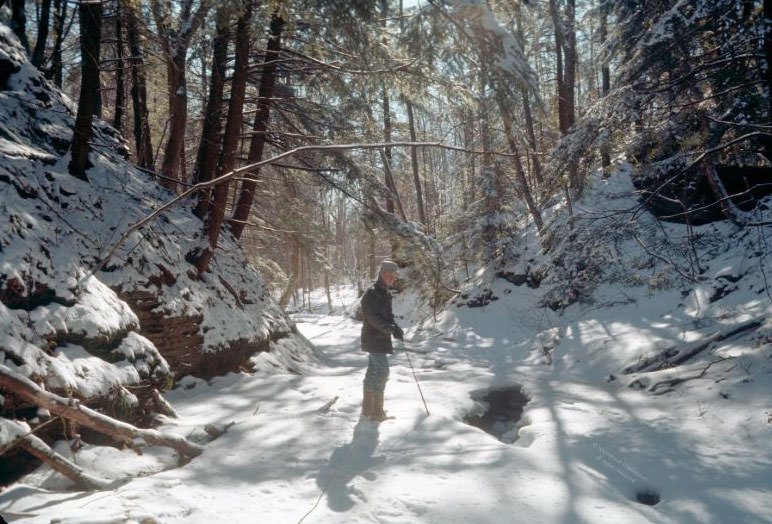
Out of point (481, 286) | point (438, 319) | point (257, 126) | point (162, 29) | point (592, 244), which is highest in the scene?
point (162, 29)

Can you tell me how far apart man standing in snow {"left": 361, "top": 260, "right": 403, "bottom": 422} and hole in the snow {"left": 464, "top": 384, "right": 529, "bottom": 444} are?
1396 millimetres

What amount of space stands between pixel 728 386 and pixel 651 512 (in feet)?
11.2

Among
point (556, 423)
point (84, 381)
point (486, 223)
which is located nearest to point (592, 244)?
point (556, 423)

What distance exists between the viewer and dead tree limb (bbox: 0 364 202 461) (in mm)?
3051

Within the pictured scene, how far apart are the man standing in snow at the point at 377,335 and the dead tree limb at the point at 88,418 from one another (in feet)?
6.60

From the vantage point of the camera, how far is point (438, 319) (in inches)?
664

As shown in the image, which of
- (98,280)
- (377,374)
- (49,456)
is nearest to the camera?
(49,456)

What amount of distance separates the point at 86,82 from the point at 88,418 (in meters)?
4.22

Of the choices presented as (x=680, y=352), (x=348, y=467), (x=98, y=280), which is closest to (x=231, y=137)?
(x=98, y=280)

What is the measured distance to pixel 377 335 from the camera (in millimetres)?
5504

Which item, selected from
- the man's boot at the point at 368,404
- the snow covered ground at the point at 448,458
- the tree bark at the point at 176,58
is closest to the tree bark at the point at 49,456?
the snow covered ground at the point at 448,458

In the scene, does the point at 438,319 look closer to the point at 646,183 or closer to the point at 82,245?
the point at 646,183

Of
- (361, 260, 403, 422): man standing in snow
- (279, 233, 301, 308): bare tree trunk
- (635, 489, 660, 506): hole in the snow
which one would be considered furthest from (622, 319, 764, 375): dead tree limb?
(279, 233, 301, 308): bare tree trunk

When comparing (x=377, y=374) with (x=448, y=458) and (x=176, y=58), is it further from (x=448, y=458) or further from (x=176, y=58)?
(x=176, y=58)
